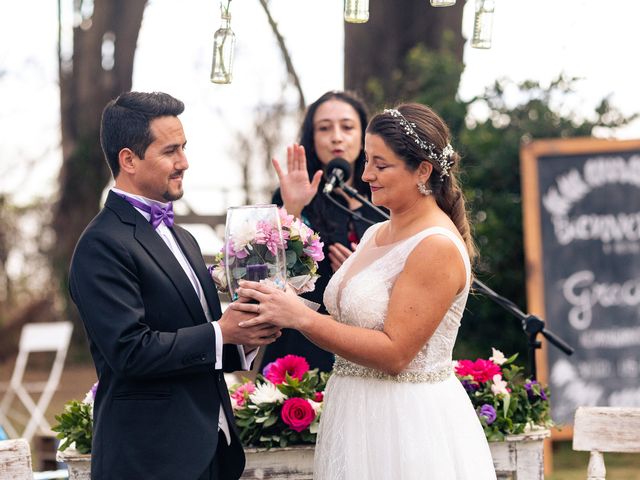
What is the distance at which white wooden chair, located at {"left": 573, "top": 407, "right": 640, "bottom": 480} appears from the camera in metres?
3.36

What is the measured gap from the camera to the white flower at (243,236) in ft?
9.40

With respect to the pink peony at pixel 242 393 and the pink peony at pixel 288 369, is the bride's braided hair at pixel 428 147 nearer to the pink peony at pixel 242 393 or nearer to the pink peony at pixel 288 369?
the pink peony at pixel 288 369

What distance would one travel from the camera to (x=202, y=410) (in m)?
2.88

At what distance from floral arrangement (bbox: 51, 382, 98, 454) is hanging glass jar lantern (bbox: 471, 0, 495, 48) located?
73.7 inches

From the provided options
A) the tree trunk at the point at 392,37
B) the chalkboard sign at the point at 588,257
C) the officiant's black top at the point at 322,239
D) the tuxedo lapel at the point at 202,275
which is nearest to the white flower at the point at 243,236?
the tuxedo lapel at the point at 202,275

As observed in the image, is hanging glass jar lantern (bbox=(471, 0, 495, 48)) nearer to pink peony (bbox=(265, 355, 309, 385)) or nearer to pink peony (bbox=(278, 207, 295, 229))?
pink peony (bbox=(278, 207, 295, 229))

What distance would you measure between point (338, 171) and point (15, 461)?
182cm

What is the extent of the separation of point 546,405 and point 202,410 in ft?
4.77

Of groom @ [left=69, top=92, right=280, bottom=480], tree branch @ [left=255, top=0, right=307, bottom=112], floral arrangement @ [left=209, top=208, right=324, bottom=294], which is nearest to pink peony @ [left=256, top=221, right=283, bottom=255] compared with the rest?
floral arrangement @ [left=209, top=208, right=324, bottom=294]

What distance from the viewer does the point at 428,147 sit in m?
2.99

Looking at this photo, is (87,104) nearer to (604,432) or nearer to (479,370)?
(479,370)

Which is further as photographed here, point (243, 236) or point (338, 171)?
point (338, 171)

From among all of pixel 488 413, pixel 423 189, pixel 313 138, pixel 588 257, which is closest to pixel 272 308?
pixel 423 189

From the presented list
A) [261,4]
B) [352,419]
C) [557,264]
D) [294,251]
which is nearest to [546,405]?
A: [352,419]
